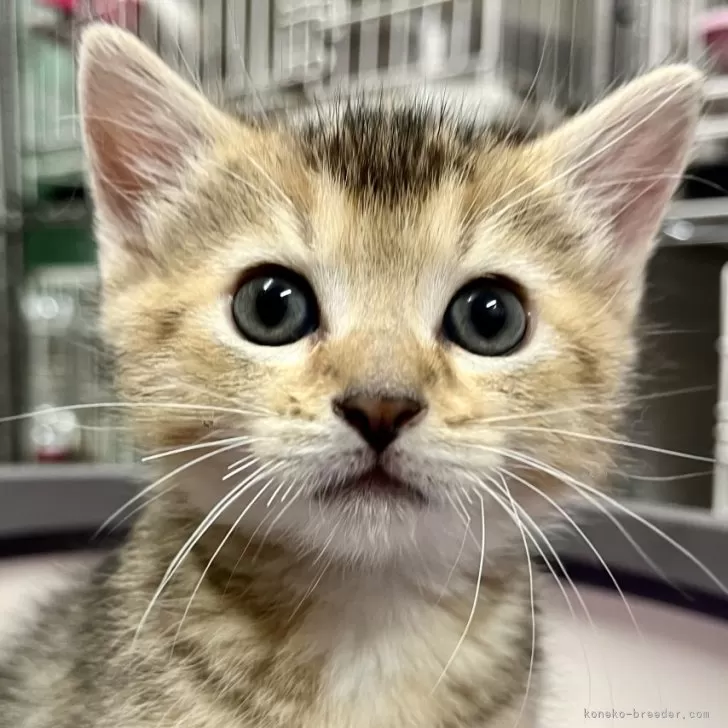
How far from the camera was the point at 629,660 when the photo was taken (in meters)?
0.98

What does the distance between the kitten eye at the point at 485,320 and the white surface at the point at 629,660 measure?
1.00 ft

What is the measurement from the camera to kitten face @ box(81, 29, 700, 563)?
0.55 meters

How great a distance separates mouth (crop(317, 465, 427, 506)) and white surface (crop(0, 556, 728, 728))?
0.33 meters

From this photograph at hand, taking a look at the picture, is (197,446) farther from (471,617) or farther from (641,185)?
(641,185)

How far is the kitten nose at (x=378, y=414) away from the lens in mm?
510

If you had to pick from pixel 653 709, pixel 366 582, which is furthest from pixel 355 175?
pixel 653 709

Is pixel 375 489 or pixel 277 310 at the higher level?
pixel 277 310

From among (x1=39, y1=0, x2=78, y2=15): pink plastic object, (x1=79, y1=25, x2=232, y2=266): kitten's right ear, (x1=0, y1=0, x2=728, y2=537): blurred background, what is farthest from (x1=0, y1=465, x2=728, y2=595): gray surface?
(x1=39, y1=0, x2=78, y2=15): pink plastic object

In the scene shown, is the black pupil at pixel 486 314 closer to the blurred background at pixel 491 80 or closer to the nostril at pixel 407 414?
the nostril at pixel 407 414

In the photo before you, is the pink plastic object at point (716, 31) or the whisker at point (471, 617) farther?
the pink plastic object at point (716, 31)

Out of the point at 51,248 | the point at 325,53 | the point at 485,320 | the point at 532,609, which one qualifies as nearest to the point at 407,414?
the point at 485,320

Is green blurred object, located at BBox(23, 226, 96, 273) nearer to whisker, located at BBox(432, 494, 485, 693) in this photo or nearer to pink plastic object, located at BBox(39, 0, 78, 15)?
pink plastic object, located at BBox(39, 0, 78, 15)

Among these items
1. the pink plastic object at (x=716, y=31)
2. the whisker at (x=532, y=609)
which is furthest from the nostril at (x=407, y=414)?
the pink plastic object at (x=716, y=31)

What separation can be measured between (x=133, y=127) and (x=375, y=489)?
0.36 metres
